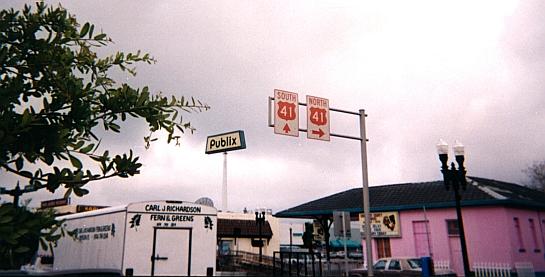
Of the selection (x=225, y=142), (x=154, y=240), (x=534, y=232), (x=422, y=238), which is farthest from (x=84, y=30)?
(x=225, y=142)

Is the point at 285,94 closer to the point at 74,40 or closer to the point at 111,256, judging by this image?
the point at 111,256

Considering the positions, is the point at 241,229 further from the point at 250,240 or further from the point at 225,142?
the point at 225,142

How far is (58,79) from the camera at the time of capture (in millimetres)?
4992

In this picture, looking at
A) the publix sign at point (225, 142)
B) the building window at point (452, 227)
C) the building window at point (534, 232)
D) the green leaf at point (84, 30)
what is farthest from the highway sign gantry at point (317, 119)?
the publix sign at point (225, 142)

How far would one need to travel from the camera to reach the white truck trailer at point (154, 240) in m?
13.7

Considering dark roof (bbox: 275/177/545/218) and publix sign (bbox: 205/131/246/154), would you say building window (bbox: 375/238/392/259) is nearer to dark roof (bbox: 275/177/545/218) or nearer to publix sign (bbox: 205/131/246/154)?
dark roof (bbox: 275/177/545/218)

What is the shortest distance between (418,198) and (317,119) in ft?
39.2

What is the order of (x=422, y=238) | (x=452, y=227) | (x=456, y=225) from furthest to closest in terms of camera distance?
1. (x=422, y=238)
2. (x=452, y=227)
3. (x=456, y=225)

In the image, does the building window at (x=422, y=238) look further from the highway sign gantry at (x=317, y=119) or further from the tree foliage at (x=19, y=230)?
the tree foliage at (x=19, y=230)

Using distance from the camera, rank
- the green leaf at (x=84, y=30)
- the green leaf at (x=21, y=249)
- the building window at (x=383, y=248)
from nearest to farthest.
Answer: the green leaf at (x=21, y=249)
the green leaf at (x=84, y=30)
the building window at (x=383, y=248)

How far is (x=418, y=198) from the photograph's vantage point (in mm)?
25859

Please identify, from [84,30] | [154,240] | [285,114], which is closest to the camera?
[84,30]

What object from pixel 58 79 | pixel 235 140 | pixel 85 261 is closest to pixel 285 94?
pixel 85 261

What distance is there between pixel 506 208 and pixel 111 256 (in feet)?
59.7
